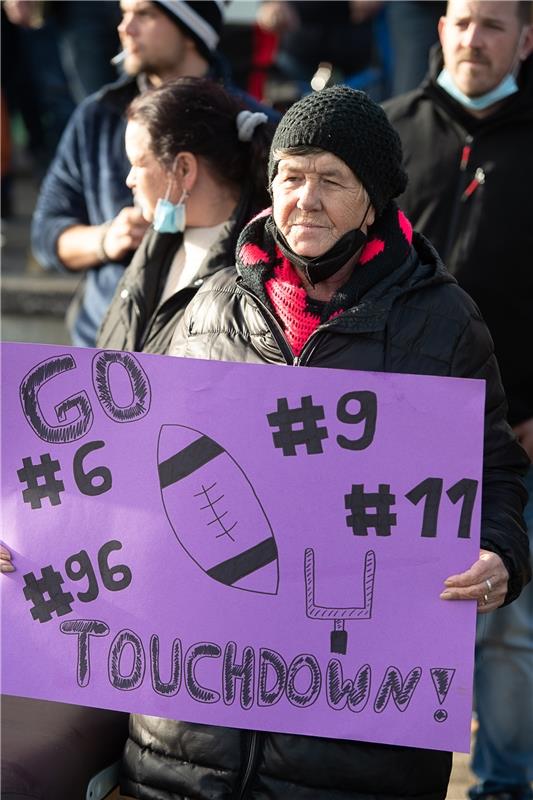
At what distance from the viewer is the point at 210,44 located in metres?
3.85

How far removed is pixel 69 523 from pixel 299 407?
48 cm

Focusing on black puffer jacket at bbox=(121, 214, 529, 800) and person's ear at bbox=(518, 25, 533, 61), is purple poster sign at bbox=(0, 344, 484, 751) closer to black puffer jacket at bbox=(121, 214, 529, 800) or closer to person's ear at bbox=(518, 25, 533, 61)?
black puffer jacket at bbox=(121, 214, 529, 800)

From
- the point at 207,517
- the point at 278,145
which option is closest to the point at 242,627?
the point at 207,517

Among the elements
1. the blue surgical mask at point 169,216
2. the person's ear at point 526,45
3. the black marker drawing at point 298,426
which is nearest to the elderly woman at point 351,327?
the black marker drawing at point 298,426

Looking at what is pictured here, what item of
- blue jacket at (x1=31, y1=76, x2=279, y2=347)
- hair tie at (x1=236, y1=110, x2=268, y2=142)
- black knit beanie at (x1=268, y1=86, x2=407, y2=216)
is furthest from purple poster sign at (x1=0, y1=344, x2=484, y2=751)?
blue jacket at (x1=31, y1=76, x2=279, y2=347)

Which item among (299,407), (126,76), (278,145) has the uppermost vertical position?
(126,76)

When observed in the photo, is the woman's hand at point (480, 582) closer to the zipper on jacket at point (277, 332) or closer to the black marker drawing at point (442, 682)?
the black marker drawing at point (442, 682)

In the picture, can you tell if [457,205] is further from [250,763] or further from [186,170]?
[250,763]

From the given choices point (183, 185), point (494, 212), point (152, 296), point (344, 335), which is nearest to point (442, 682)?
point (344, 335)

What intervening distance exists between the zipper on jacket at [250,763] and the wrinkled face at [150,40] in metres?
2.21

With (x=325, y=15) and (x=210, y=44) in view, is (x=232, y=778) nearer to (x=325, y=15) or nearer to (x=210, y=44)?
(x=210, y=44)

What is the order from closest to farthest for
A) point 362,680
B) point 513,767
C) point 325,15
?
1. point 362,680
2. point 513,767
3. point 325,15

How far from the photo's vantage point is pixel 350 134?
7.54 ft

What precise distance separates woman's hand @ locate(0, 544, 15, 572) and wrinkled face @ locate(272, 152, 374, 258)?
30.5 inches
